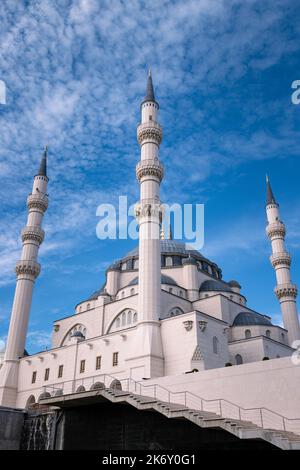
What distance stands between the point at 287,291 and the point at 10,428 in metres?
22.4

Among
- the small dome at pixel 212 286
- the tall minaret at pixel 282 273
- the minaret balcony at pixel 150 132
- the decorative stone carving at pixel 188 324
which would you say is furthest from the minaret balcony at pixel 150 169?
the tall minaret at pixel 282 273

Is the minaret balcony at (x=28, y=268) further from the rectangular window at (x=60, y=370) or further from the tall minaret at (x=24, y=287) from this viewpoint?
the rectangular window at (x=60, y=370)

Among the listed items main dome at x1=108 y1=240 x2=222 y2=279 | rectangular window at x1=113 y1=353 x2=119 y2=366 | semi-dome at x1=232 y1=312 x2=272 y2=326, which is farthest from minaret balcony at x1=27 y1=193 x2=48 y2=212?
semi-dome at x1=232 y1=312 x2=272 y2=326

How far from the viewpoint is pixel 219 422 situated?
13.4 m

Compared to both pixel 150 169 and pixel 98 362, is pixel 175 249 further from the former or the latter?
pixel 98 362

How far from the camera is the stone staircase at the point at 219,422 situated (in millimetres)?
12328

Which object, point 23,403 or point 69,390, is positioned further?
point 23,403

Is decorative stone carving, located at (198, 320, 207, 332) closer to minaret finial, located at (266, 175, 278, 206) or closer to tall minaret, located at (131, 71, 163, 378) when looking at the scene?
tall minaret, located at (131, 71, 163, 378)

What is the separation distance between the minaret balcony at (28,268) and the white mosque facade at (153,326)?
83mm

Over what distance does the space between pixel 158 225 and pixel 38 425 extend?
13.5 m

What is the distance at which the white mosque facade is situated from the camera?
2359 cm

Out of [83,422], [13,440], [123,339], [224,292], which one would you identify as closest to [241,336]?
[224,292]
